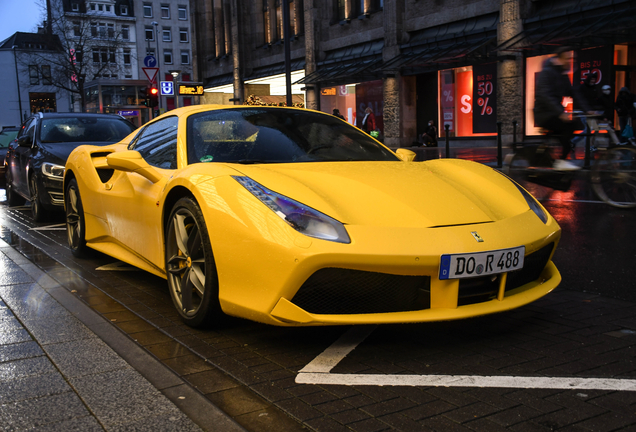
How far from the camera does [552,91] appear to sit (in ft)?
25.6

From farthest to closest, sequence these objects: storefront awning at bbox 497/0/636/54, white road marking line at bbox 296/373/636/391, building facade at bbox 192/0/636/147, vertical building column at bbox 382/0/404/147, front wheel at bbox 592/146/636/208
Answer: vertical building column at bbox 382/0/404/147
building facade at bbox 192/0/636/147
storefront awning at bbox 497/0/636/54
front wheel at bbox 592/146/636/208
white road marking line at bbox 296/373/636/391

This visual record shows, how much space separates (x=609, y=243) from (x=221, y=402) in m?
4.31

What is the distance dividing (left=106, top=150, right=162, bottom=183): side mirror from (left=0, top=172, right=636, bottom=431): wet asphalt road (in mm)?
851

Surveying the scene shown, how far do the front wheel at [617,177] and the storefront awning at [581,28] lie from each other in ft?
36.1

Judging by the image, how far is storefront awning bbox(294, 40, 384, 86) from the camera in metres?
27.1

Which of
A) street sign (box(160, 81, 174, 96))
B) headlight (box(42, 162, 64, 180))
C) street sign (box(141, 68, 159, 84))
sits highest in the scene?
street sign (box(141, 68, 159, 84))

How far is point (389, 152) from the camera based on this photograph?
14.7 ft

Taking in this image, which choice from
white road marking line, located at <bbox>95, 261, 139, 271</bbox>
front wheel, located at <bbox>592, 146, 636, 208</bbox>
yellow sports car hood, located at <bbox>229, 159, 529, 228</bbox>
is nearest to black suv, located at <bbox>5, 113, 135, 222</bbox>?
white road marking line, located at <bbox>95, 261, 139, 271</bbox>

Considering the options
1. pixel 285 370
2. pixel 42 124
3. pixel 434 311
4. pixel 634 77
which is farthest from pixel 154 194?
pixel 634 77

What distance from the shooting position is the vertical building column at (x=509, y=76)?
2056 centimetres

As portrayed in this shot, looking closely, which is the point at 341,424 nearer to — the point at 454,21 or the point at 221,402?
the point at 221,402

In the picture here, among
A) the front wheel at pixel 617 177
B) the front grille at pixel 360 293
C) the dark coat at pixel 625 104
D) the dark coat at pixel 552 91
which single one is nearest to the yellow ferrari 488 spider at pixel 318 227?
the front grille at pixel 360 293

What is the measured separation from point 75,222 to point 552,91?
222 inches

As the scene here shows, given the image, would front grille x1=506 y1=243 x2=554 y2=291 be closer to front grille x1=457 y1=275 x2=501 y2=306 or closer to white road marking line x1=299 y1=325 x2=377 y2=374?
front grille x1=457 y1=275 x2=501 y2=306
